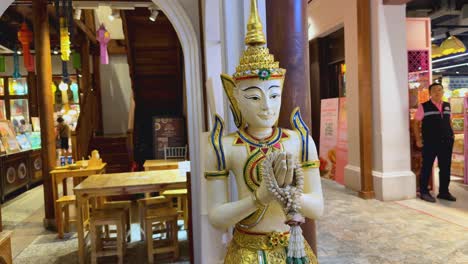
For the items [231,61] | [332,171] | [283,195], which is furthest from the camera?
[332,171]

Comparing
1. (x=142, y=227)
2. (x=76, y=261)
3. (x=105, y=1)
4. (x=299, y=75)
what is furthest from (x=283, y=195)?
(x=105, y=1)

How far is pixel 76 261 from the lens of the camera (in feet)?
12.3

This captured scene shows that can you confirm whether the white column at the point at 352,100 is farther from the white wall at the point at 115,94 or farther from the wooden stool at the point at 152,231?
the white wall at the point at 115,94

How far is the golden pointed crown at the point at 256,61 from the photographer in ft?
4.28

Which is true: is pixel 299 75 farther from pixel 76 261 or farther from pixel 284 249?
pixel 76 261

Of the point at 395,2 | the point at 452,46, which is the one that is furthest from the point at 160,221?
the point at 452,46

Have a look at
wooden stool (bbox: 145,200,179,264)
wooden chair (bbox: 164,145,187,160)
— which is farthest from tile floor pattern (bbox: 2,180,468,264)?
wooden chair (bbox: 164,145,187,160)

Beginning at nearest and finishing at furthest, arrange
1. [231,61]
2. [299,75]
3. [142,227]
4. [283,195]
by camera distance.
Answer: [283,195], [299,75], [231,61], [142,227]

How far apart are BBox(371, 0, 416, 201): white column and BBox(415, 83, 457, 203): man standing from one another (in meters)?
0.18

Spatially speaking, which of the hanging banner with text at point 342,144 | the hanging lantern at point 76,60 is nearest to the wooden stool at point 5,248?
the hanging banner with text at point 342,144

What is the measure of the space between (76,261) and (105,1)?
11.5 feet

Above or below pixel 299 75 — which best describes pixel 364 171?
below

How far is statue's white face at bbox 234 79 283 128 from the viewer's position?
1.32 meters

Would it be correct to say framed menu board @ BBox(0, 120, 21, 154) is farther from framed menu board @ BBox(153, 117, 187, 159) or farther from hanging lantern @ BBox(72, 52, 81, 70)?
framed menu board @ BBox(153, 117, 187, 159)
